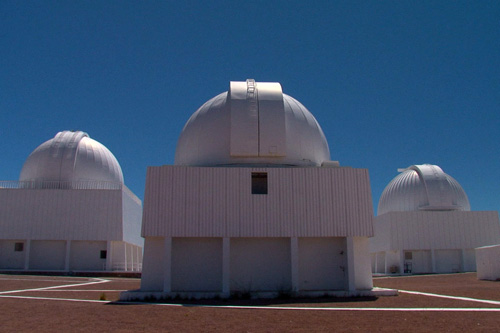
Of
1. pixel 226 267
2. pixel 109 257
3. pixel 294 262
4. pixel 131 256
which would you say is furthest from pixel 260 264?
pixel 131 256

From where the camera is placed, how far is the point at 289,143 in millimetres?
18625

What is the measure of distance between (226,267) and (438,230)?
2434cm

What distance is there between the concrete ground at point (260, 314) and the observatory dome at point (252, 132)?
5843mm

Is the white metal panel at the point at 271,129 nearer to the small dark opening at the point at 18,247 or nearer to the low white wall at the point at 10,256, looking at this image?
the low white wall at the point at 10,256

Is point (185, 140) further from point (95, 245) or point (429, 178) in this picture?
point (429, 178)

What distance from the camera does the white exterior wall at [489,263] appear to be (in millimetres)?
24688

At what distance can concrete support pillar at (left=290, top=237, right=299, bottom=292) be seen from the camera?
624 inches

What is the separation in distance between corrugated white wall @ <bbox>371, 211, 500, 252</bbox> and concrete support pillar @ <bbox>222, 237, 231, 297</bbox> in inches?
876

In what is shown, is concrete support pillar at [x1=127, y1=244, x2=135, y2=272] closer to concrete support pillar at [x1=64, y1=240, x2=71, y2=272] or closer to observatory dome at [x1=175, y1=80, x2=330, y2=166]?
concrete support pillar at [x1=64, y1=240, x2=71, y2=272]

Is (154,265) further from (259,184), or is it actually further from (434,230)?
(434,230)

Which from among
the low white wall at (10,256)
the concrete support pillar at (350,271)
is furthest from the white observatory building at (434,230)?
the low white wall at (10,256)

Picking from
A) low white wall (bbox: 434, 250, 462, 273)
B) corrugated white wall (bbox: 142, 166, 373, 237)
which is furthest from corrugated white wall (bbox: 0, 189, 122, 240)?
low white wall (bbox: 434, 250, 462, 273)

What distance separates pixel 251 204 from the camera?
1641 centimetres

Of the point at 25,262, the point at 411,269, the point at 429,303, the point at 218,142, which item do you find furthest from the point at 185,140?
the point at 411,269
